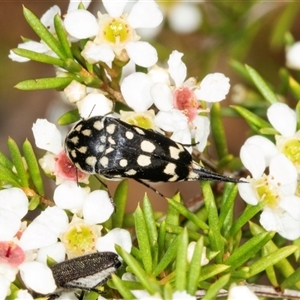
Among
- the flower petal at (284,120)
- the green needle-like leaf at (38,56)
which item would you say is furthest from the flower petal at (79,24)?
the flower petal at (284,120)

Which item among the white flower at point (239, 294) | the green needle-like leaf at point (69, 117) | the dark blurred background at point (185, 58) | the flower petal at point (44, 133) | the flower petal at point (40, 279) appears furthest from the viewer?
the dark blurred background at point (185, 58)

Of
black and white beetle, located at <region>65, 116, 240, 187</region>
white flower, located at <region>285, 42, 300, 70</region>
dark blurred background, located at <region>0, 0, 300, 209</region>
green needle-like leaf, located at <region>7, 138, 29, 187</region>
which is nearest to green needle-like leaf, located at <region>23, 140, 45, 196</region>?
green needle-like leaf, located at <region>7, 138, 29, 187</region>

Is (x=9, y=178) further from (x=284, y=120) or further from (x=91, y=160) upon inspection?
(x=284, y=120)

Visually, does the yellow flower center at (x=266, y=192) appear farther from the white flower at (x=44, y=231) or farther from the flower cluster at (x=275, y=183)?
the white flower at (x=44, y=231)

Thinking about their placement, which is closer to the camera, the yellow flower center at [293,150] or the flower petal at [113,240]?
the flower petal at [113,240]

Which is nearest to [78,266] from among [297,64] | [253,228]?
[253,228]

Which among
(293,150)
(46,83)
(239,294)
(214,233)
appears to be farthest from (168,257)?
(46,83)

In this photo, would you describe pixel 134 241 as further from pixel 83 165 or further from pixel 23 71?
pixel 23 71
